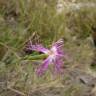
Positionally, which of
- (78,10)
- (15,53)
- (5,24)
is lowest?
(15,53)

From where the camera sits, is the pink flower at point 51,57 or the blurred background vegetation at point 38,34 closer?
the pink flower at point 51,57

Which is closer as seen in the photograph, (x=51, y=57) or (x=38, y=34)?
(x=51, y=57)

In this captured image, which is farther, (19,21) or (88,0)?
(88,0)

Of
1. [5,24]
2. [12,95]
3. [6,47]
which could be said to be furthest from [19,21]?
[12,95]

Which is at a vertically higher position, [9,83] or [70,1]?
[70,1]

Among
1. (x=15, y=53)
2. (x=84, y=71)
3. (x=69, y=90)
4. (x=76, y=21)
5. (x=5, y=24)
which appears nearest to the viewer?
(x=15, y=53)

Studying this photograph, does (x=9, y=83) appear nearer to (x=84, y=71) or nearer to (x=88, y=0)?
(x=84, y=71)

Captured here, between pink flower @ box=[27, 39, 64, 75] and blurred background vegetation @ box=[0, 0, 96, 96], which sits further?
blurred background vegetation @ box=[0, 0, 96, 96]

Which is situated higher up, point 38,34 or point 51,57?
point 38,34
